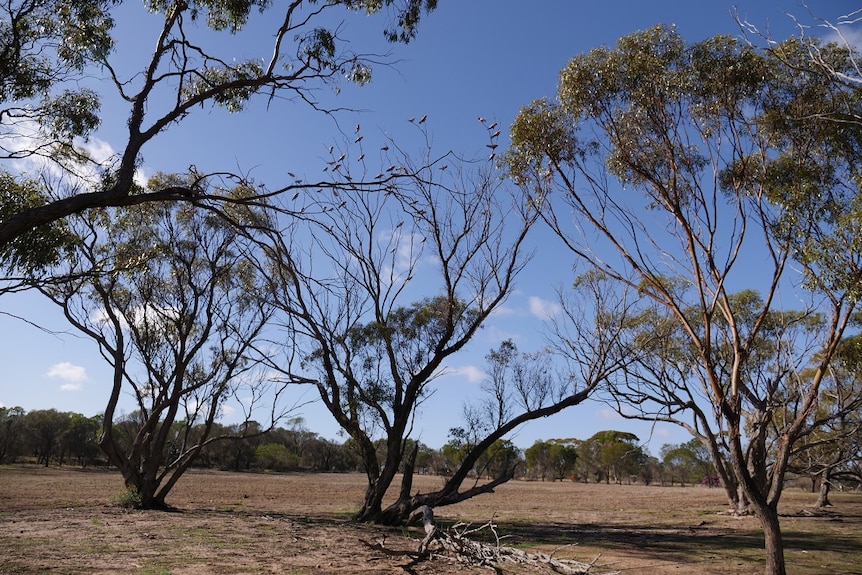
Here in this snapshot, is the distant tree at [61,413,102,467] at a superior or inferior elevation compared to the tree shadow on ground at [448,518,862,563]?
superior

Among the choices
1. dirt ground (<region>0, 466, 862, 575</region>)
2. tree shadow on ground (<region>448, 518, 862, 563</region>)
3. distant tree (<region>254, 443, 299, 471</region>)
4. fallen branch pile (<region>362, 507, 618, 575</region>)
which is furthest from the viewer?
distant tree (<region>254, 443, 299, 471</region>)

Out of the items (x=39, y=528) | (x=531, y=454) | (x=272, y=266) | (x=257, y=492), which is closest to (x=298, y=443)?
(x=531, y=454)

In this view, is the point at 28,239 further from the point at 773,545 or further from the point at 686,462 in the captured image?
the point at 686,462

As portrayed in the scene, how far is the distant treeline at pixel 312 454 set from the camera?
5112 centimetres

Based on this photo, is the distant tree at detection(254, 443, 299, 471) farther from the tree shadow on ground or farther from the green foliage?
the green foliage

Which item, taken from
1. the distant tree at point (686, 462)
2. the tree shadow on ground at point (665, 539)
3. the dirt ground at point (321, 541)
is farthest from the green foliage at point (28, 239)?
the distant tree at point (686, 462)

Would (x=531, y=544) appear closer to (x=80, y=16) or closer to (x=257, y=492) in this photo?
(x=80, y=16)

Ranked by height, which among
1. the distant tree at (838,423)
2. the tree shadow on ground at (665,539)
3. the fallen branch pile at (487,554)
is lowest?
the tree shadow on ground at (665,539)

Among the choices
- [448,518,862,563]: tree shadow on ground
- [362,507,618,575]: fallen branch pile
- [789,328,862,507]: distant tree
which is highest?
[789,328,862,507]: distant tree

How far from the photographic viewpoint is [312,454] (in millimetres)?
71000

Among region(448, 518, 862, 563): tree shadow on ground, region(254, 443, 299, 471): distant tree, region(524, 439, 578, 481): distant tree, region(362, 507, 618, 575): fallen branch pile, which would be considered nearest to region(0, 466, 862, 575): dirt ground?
region(448, 518, 862, 563): tree shadow on ground

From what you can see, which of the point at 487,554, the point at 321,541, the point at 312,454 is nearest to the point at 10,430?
the point at 312,454

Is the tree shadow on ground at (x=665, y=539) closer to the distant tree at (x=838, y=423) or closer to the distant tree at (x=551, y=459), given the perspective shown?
the distant tree at (x=838, y=423)

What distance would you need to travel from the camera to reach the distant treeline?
51125 mm
